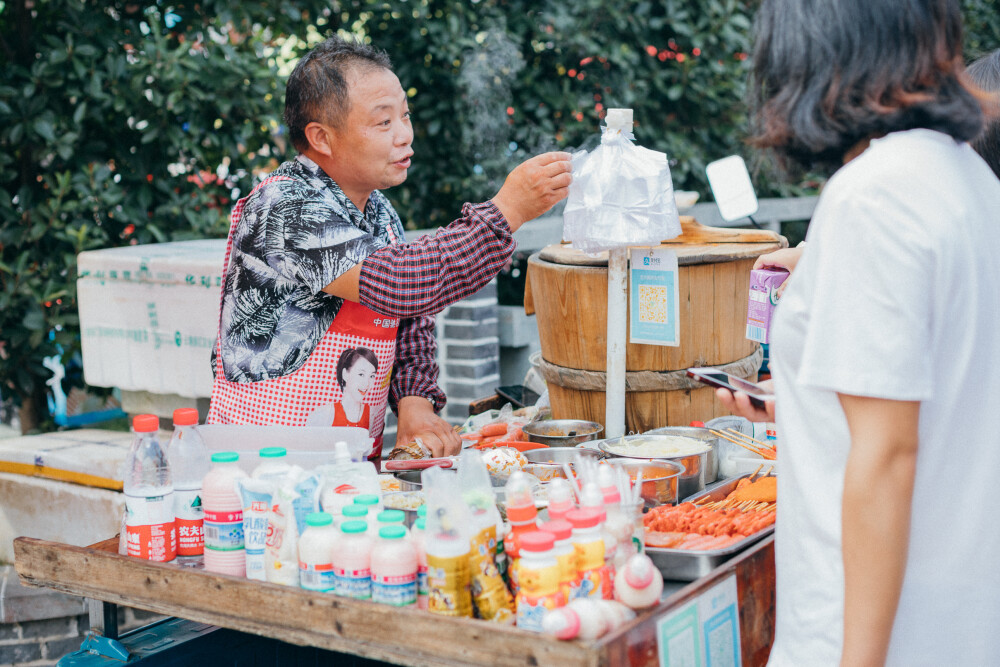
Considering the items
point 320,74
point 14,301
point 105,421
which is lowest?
point 105,421

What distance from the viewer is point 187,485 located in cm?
201

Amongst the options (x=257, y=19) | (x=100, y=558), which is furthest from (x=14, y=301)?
(x=100, y=558)

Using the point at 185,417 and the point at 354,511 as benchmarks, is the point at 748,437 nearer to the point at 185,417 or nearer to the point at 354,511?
the point at 354,511

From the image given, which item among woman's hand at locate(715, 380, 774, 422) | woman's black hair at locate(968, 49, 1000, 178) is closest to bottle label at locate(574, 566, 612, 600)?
woman's hand at locate(715, 380, 774, 422)

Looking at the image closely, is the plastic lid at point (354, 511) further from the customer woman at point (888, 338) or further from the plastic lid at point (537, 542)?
the customer woman at point (888, 338)

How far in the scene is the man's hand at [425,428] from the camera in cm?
273

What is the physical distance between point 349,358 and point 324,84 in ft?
2.36

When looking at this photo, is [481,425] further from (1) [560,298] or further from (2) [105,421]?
(2) [105,421]

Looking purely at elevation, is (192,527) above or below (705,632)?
above

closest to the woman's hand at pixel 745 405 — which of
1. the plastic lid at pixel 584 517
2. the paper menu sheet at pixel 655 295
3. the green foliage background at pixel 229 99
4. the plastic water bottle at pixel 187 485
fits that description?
the plastic lid at pixel 584 517

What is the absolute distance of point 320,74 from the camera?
8.51 feet

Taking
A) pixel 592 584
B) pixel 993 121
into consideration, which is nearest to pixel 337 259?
pixel 592 584

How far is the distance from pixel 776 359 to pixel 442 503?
0.60 meters

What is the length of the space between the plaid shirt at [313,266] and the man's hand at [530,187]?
1.4 inches
